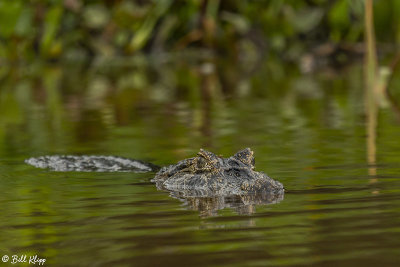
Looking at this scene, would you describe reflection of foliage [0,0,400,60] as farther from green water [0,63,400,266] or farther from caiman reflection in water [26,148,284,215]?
caiman reflection in water [26,148,284,215]

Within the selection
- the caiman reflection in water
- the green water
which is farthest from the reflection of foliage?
the caiman reflection in water

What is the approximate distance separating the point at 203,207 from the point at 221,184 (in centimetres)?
38

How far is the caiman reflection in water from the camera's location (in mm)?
5395

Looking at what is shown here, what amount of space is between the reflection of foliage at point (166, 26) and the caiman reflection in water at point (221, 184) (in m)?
14.9

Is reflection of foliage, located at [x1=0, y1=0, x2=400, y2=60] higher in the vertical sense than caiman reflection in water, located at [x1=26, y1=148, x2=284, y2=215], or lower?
higher

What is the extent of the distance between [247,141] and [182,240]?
425cm

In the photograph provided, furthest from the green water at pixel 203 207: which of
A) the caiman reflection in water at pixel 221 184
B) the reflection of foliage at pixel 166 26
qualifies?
the reflection of foliage at pixel 166 26

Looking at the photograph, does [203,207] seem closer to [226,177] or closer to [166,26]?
[226,177]

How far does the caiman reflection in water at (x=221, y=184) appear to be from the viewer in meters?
5.39

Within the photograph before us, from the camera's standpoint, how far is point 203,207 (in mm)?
5316

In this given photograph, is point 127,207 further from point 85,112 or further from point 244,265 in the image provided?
point 85,112

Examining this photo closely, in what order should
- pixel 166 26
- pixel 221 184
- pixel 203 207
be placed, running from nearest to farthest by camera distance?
pixel 203 207 → pixel 221 184 → pixel 166 26

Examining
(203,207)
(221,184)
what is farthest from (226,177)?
(203,207)

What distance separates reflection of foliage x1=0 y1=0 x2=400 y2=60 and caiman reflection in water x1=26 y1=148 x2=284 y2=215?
14918mm
